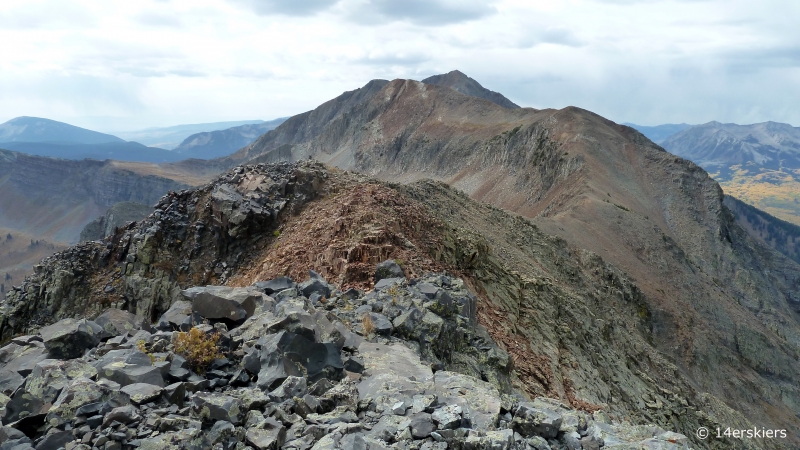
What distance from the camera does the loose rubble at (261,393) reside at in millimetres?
6723

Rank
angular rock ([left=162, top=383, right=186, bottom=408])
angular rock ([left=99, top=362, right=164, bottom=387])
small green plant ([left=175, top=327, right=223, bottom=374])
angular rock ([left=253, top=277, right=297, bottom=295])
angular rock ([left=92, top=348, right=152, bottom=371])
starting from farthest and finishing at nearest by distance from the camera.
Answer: angular rock ([left=253, top=277, right=297, bottom=295]) → small green plant ([left=175, top=327, right=223, bottom=374]) → angular rock ([left=92, top=348, right=152, bottom=371]) → angular rock ([left=99, top=362, right=164, bottom=387]) → angular rock ([left=162, top=383, right=186, bottom=408])

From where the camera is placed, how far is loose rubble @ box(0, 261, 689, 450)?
672 centimetres

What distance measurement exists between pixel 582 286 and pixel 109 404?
1348 inches

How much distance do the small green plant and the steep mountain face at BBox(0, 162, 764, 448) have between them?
13.3 feet

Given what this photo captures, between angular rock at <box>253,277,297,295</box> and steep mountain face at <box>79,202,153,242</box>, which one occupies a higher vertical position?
angular rock at <box>253,277,297,295</box>

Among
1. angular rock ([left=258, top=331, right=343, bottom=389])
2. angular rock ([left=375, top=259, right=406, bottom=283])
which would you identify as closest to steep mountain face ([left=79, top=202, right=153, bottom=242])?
angular rock ([left=375, top=259, right=406, bottom=283])

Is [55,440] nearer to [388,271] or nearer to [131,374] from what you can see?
[131,374]

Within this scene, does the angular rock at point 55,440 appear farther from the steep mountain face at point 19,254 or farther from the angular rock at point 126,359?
the steep mountain face at point 19,254

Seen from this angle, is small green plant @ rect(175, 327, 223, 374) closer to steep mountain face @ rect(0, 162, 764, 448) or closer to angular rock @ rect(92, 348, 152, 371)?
angular rock @ rect(92, 348, 152, 371)

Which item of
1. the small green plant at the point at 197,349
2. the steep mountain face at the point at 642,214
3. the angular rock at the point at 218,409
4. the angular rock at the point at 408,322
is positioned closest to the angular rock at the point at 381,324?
the angular rock at the point at 408,322

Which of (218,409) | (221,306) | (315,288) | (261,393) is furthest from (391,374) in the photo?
(315,288)

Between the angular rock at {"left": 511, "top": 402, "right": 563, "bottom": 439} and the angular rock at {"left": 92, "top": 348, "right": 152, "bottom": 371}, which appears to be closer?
the angular rock at {"left": 511, "top": 402, "right": 563, "bottom": 439}

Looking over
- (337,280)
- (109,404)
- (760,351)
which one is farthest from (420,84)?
(109,404)

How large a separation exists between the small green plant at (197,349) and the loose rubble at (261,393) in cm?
12
